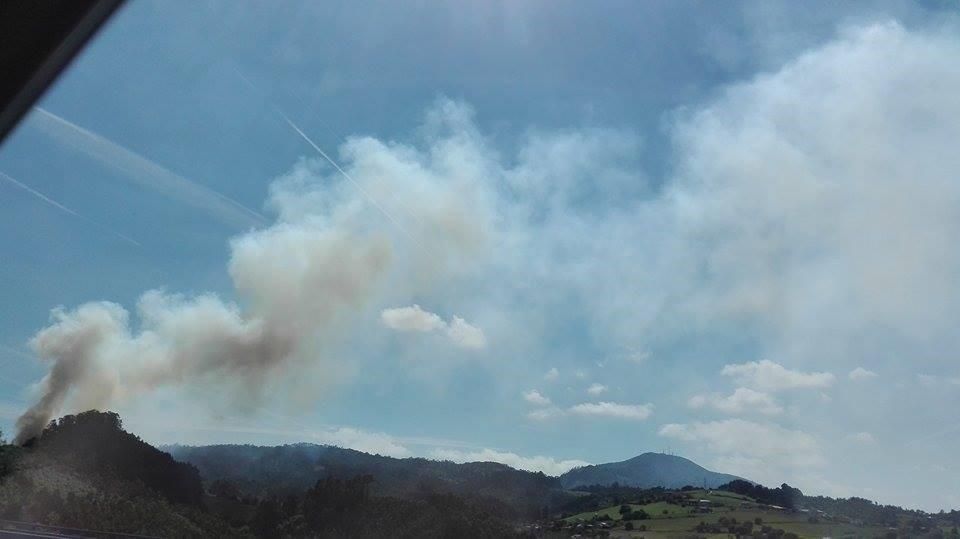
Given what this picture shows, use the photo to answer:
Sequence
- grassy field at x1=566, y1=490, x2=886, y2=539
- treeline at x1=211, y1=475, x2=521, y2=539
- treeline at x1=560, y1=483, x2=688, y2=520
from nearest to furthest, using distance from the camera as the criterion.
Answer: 1. grassy field at x1=566, y1=490, x2=886, y2=539
2. treeline at x1=211, y1=475, x2=521, y2=539
3. treeline at x1=560, y1=483, x2=688, y2=520

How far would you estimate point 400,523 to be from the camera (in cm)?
3167

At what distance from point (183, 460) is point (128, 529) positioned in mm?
10354

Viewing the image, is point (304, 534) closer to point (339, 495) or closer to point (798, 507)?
point (339, 495)

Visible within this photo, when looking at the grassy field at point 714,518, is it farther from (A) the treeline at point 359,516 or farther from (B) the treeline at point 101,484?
(B) the treeline at point 101,484

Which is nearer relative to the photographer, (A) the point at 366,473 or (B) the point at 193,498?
(B) the point at 193,498

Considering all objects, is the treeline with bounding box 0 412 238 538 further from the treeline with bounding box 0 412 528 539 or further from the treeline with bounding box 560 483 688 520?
the treeline with bounding box 560 483 688 520

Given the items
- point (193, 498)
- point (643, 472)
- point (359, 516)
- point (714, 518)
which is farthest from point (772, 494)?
point (643, 472)

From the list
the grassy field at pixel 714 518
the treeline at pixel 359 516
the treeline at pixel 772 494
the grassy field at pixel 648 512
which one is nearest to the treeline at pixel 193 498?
the treeline at pixel 359 516

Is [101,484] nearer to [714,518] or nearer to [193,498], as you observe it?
A: [193,498]

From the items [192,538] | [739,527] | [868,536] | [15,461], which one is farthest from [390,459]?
[868,536]

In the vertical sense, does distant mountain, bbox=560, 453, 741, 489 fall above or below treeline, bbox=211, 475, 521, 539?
above

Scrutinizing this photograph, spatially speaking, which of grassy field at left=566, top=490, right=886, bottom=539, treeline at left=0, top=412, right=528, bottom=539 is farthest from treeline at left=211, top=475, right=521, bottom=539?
grassy field at left=566, top=490, right=886, bottom=539

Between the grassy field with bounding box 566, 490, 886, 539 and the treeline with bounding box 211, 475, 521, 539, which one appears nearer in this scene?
the grassy field with bounding box 566, 490, 886, 539

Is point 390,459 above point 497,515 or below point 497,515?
above
